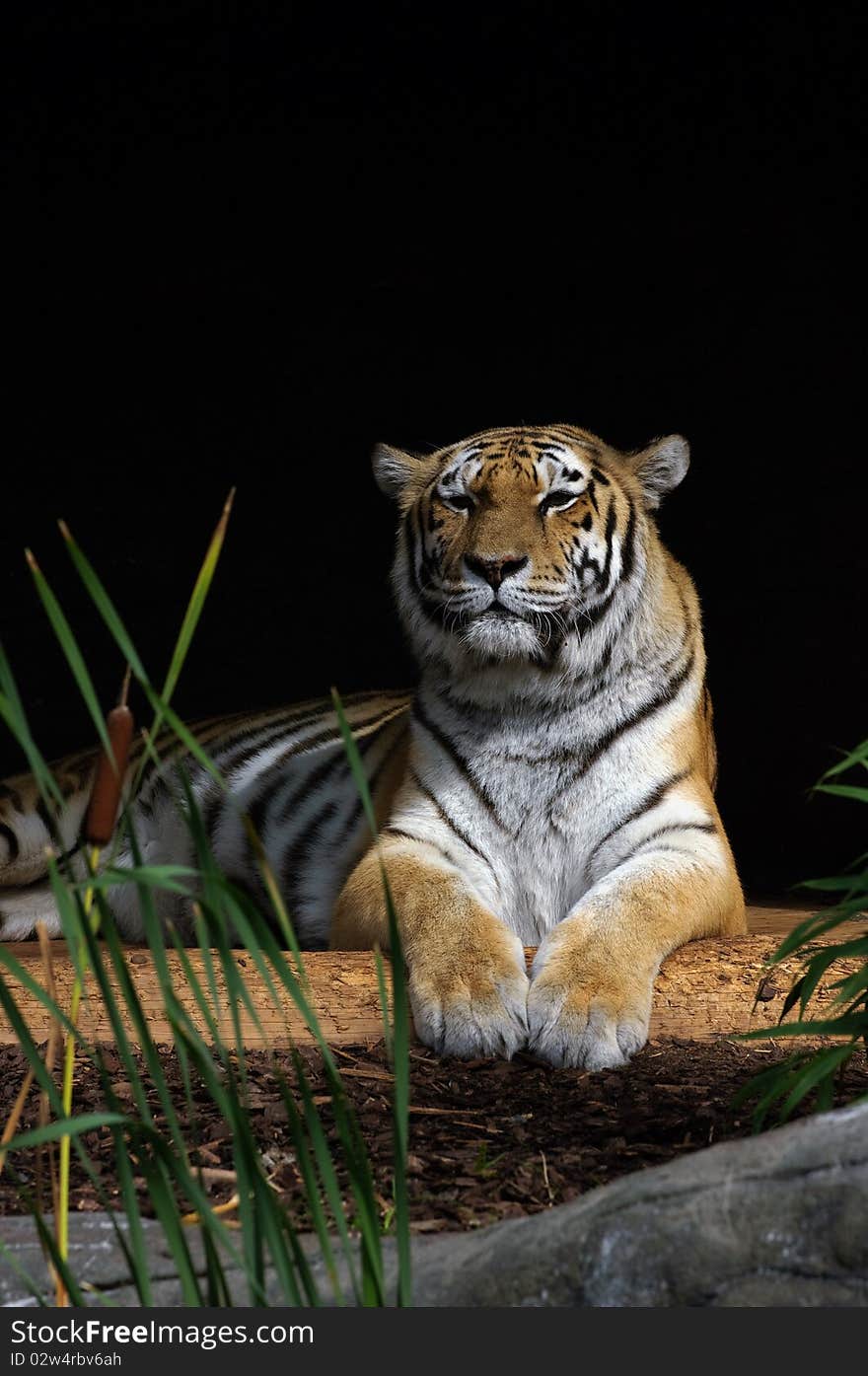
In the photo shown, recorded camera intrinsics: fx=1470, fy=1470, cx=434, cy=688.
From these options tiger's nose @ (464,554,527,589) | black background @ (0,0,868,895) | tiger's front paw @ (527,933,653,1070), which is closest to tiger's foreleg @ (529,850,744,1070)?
tiger's front paw @ (527,933,653,1070)

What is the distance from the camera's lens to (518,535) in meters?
3.39

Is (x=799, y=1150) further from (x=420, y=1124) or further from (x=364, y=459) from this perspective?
(x=364, y=459)

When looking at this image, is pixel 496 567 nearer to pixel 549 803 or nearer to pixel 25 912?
pixel 549 803

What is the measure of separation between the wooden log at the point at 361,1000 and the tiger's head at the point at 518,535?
0.80 meters

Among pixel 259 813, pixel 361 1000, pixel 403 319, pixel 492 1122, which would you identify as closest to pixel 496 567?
pixel 361 1000

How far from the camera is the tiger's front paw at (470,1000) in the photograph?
8.81 ft

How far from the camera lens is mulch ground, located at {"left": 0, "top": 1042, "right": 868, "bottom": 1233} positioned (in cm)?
197

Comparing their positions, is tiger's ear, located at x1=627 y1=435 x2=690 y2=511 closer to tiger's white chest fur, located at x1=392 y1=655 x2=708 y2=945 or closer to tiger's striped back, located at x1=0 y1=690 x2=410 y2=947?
tiger's white chest fur, located at x1=392 y1=655 x2=708 y2=945

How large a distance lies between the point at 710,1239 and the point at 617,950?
5.32 ft

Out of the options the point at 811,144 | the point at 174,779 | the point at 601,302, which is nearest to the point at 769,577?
the point at 601,302

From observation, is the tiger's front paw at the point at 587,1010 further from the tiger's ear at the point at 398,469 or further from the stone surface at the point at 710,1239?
the tiger's ear at the point at 398,469

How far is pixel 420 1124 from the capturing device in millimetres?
2277

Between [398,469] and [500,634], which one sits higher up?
[398,469]

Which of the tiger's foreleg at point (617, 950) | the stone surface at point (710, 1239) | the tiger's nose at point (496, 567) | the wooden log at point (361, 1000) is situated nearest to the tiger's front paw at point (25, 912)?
the wooden log at point (361, 1000)
